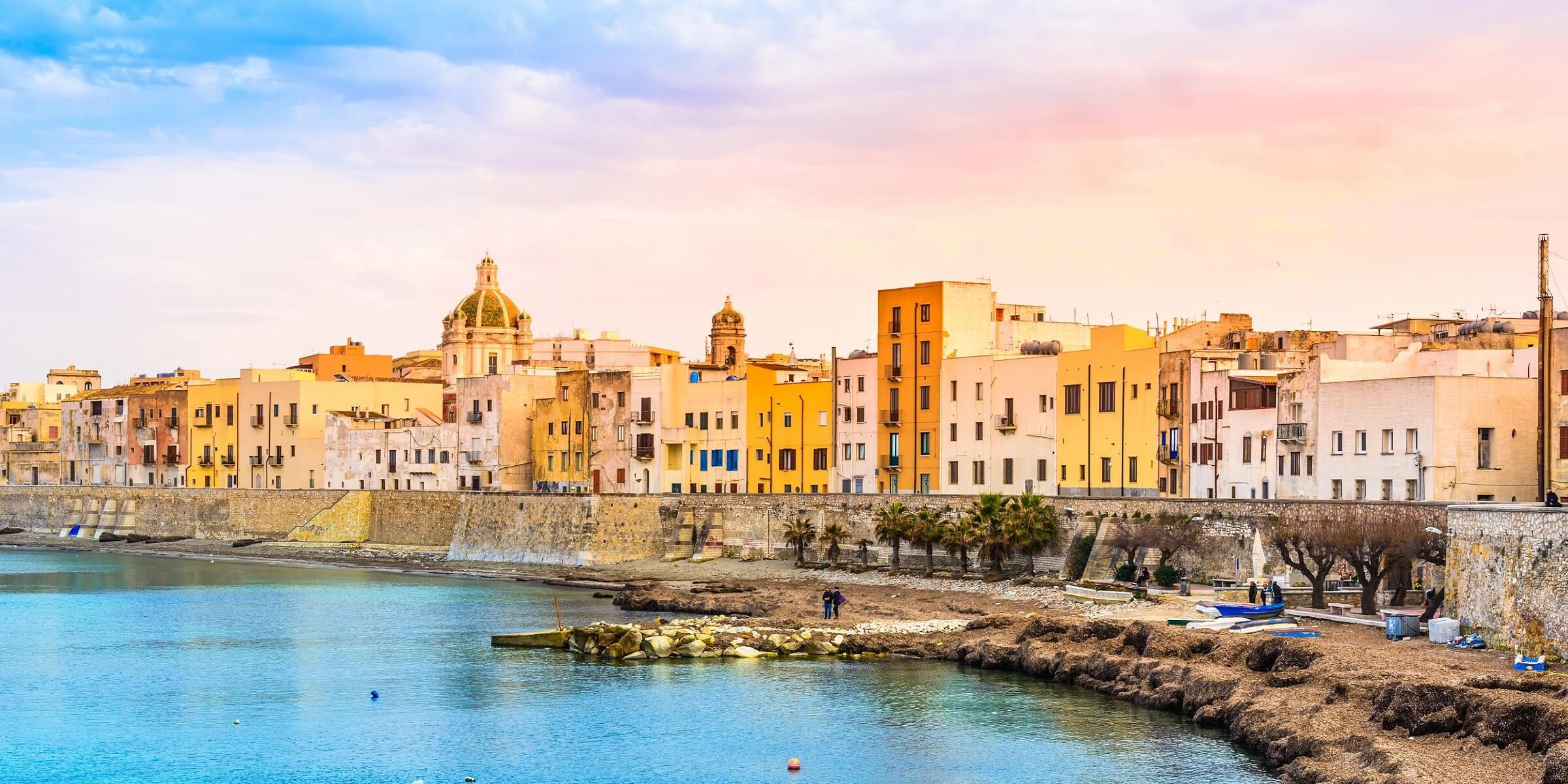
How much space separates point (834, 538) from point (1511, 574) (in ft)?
116

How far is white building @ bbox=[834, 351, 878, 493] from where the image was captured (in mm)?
80125

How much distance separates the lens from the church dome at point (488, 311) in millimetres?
152875

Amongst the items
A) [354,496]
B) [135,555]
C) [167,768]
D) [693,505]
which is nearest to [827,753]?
[167,768]

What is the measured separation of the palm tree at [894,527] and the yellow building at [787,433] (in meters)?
13.3

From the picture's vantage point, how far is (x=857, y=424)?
80.9m

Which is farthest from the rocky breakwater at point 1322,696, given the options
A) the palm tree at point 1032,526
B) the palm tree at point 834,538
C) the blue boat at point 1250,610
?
the palm tree at point 834,538

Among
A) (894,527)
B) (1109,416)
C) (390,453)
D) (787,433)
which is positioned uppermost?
(1109,416)

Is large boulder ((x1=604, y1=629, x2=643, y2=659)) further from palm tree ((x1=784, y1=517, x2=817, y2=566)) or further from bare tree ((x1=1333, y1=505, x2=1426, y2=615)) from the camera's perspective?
palm tree ((x1=784, y1=517, x2=817, y2=566))

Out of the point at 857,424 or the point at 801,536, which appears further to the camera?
the point at 857,424

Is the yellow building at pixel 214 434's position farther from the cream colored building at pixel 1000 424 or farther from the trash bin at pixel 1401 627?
the trash bin at pixel 1401 627

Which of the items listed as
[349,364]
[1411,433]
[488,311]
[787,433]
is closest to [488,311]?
[488,311]

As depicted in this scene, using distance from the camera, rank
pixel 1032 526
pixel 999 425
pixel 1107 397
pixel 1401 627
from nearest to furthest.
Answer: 1. pixel 1401 627
2. pixel 1032 526
3. pixel 1107 397
4. pixel 999 425

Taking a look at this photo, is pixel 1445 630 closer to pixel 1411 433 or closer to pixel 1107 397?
pixel 1411 433

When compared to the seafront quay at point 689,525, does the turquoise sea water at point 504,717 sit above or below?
below
